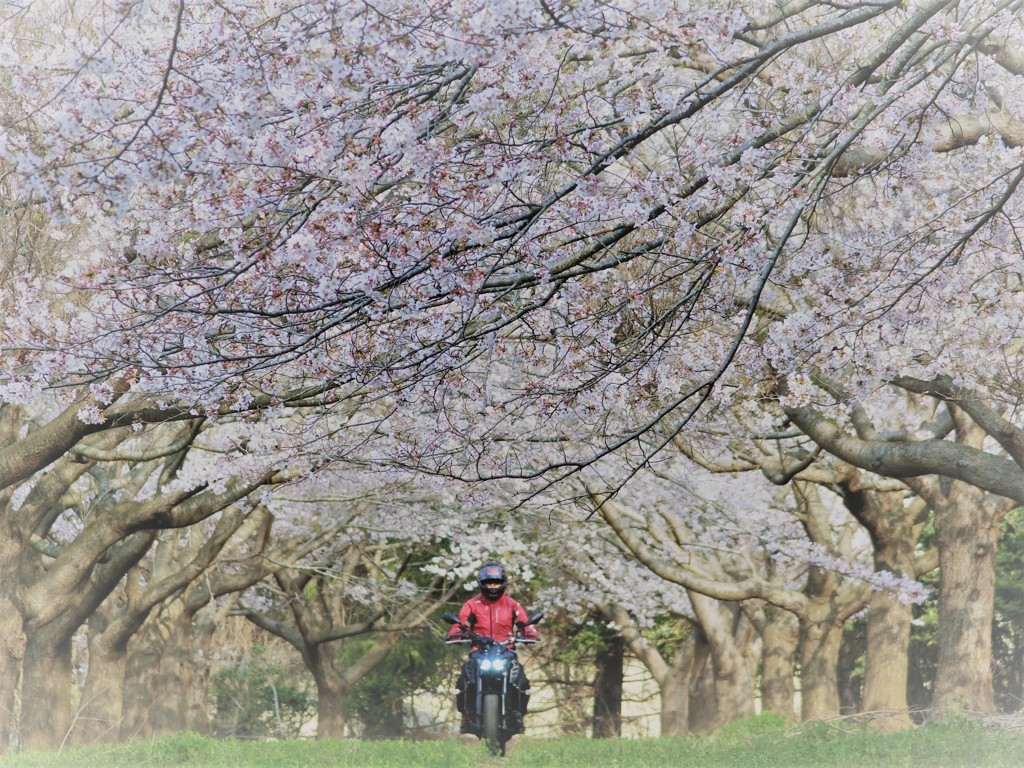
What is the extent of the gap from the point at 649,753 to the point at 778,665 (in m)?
7.91

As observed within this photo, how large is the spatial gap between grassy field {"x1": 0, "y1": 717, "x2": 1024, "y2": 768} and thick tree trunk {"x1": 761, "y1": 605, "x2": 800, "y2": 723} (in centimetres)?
522

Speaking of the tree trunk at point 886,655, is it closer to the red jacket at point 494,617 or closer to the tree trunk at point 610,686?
the red jacket at point 494,617

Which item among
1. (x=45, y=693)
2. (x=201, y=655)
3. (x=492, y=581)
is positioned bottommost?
(x=45, y=693)

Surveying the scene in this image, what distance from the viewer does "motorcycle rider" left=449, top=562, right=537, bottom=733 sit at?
12641 mm

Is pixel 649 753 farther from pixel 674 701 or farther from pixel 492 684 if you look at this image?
pixel 674 701

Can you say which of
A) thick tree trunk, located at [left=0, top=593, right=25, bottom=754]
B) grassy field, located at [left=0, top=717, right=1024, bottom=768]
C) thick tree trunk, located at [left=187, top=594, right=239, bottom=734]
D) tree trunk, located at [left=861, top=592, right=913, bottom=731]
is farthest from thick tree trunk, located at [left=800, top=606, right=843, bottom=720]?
thick tree trunk, located at [left=187, top=594, right=239, bottom=734]

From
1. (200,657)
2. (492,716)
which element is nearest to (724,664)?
(492,716)

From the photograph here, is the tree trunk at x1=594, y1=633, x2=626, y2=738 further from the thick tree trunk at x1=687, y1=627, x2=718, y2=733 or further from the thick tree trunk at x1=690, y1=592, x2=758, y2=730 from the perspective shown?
the thick tree trunk at x1=690, y1=592, x2=758, y2=730

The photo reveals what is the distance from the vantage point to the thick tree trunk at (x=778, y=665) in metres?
21.5

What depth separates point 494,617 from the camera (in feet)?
42.1

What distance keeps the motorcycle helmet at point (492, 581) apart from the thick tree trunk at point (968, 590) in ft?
20.6

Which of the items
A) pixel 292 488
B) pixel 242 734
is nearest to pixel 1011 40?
pixel 292 488

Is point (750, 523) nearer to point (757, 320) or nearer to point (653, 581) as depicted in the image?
point (653, 581)

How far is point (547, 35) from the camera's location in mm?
5254
